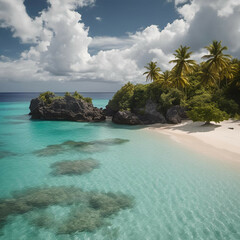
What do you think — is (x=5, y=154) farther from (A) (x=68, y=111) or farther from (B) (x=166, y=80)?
(B) (x=166, y=80)

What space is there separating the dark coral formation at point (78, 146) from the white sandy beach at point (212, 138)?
7981mm

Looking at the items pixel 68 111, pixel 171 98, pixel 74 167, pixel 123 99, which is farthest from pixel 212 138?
pixel 68 111

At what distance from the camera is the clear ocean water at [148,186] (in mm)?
7949

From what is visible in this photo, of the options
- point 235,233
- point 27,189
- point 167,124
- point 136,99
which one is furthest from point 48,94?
point 235,233

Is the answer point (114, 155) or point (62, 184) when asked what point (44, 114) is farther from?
point (62, 184)

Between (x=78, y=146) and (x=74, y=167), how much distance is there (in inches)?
256

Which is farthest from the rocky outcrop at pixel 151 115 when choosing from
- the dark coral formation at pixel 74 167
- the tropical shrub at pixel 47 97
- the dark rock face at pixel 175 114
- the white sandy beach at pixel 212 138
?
the tropical shrub at pixel 47 97

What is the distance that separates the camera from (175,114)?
108ft

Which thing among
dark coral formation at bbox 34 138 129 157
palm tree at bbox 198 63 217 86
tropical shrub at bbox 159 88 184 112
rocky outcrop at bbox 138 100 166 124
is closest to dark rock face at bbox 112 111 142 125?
rocky outcrop at bbox 138 100 166 124

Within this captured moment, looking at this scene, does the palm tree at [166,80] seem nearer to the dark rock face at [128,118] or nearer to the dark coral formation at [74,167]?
the dark rock face at [128,118]

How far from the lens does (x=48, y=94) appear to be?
47094mm

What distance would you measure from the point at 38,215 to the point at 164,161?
34.9 ft

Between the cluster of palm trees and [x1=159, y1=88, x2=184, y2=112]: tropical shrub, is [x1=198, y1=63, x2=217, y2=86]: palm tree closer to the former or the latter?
the cluster of palm trees

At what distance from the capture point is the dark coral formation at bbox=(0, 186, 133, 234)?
8352 millimetres
